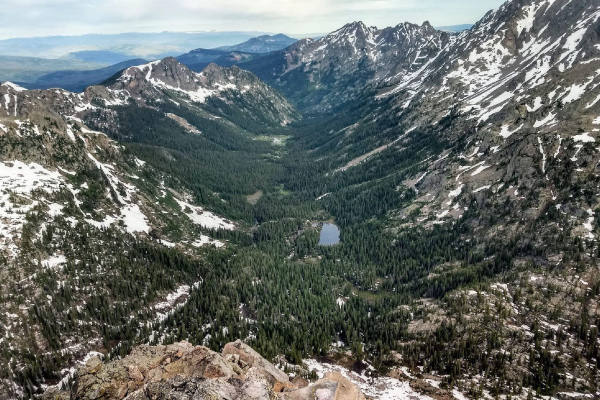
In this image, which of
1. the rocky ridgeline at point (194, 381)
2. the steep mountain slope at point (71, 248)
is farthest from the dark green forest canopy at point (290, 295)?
the rocky ridgeline at point (194, 381)

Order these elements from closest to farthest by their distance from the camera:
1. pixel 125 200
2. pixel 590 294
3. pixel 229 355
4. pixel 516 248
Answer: pixel 229 355, pixel 590 294, pixel 516 248, pixel 125 200

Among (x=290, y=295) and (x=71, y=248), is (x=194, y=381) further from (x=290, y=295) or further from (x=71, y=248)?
(x=71, y=248)

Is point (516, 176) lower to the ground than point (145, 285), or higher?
higher

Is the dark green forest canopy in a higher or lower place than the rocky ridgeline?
lower

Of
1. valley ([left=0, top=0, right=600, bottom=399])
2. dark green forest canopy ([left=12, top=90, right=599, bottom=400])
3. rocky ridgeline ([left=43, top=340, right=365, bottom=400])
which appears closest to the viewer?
rocky ridgeline ([left=43, top=340, right=365, bottom=400])

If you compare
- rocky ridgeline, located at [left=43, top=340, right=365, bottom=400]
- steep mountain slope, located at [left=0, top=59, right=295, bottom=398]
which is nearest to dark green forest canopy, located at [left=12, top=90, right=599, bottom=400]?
steep mountain slope, located at [left=0, top=59, right=295, bottom=398]

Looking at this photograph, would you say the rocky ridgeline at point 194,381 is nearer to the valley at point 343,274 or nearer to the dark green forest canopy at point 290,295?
the valley at point 343,274

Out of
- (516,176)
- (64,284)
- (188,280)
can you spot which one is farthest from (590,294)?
(64,284)

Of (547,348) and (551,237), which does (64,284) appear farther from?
(551,237)

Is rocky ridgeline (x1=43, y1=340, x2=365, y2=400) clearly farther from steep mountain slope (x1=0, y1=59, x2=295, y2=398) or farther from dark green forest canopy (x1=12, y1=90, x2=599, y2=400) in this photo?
steep mountain slope (x1=0, y1=59, x2=295, y2=398)
